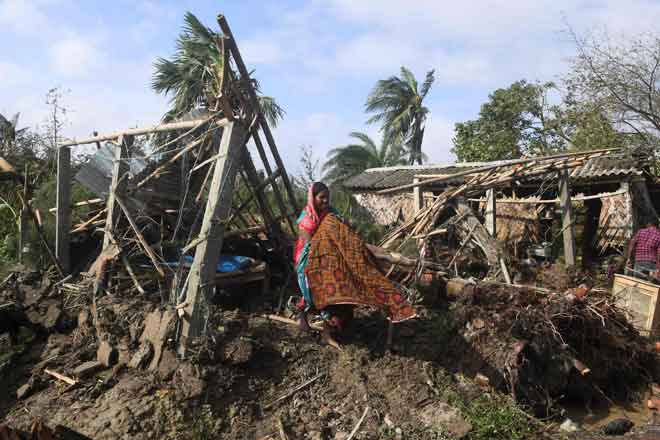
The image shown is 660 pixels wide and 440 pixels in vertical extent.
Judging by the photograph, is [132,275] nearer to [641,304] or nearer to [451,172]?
[641,304]

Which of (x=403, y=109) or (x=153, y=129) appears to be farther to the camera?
(x=403, y=109)

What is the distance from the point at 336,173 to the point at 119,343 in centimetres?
2307

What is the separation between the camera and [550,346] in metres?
4.89

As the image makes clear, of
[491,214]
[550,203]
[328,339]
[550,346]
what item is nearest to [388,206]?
[550,203]

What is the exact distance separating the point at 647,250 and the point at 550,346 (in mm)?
3249

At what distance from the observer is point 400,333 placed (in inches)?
203

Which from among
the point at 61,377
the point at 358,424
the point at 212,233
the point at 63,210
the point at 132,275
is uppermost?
the point at 63,210

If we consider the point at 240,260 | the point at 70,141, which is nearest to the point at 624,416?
the point at 240,260

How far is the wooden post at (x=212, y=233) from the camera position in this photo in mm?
4219

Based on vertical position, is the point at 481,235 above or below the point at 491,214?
below

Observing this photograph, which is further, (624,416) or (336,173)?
(336,173)

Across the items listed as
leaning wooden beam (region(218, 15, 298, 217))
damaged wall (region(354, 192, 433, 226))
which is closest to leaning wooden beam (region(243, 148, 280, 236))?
leaning wooden beam (region(218, 15, 298, 217))

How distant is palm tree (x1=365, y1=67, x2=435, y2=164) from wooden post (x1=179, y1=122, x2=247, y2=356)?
78.5 feet

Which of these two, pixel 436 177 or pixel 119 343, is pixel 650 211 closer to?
pixel 436 177
